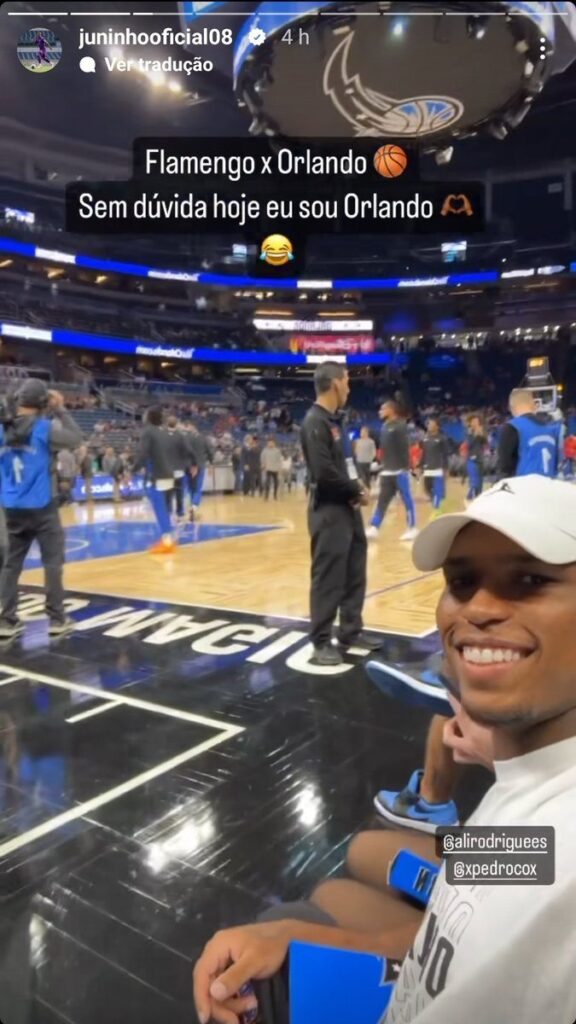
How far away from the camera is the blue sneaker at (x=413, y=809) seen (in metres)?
1.58

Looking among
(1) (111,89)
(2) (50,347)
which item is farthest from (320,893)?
(2) (50,347)

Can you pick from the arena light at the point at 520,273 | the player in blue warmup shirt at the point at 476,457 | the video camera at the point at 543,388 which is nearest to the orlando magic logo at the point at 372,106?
the video camera at the point at 543,388

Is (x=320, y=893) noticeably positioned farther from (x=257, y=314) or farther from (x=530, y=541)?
(x=257, y=314)

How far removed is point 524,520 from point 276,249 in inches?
43.3

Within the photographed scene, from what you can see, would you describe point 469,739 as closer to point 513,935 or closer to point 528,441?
point 513,935

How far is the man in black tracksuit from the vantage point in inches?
115

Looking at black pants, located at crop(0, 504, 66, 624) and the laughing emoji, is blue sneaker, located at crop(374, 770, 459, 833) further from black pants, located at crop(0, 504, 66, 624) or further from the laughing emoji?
black pants, located at crop(0, 504, 66, 624)

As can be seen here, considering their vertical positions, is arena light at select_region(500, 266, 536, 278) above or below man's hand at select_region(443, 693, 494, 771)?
above

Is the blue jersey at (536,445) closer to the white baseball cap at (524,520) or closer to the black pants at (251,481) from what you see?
the white baseball cap at (524,520)

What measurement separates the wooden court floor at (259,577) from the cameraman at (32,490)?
0.87m

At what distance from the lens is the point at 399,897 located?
99 centimetres

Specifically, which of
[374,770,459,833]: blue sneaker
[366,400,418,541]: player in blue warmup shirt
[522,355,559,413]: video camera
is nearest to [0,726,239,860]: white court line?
[374,770,459,833]: blue sneaker

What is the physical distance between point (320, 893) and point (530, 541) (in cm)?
92

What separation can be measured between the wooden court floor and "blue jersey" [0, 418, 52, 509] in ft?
3.84
